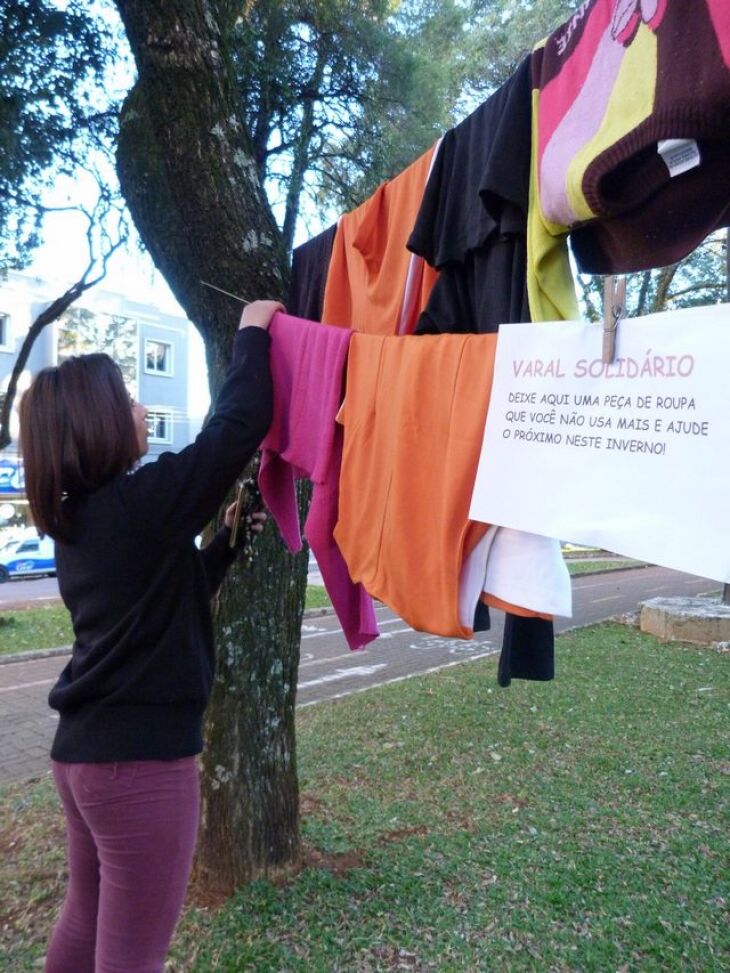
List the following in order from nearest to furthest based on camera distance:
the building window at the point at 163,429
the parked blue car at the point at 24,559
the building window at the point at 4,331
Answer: the parked blue car at the point at 24,559
the building window at the point at 4,331
the building window at the point at 163,429

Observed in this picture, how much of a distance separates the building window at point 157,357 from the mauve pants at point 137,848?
26764 mm

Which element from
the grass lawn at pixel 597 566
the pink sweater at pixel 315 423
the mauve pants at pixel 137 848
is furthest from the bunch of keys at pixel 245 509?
the grass lawn at pixel 597 566

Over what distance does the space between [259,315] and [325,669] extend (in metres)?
6.62

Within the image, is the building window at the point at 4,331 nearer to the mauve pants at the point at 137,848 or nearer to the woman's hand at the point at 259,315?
the woman's hand at the point at 259,315

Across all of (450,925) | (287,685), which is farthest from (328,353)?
(450,925)

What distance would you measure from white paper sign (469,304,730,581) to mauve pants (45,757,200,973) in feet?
2.87

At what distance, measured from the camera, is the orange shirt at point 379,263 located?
2066 millimetres

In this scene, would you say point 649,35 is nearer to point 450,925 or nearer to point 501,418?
point 501,418

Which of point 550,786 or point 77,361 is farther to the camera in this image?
point 550,786

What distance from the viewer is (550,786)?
167 inches

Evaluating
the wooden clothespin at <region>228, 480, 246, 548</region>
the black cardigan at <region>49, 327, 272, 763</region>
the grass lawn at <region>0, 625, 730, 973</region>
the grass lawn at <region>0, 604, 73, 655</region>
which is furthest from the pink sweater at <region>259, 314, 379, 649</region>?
the grass lawn at <region>0, 604, 73, 655</region>

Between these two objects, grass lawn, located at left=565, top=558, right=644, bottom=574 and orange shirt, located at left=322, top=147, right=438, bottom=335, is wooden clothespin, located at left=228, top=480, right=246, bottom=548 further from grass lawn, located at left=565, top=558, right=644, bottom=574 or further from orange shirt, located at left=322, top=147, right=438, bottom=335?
grass lawn, located at left=565, top=558, right=644, bottom=574

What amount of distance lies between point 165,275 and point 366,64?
201 inches

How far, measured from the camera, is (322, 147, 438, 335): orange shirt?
207 centimetres
